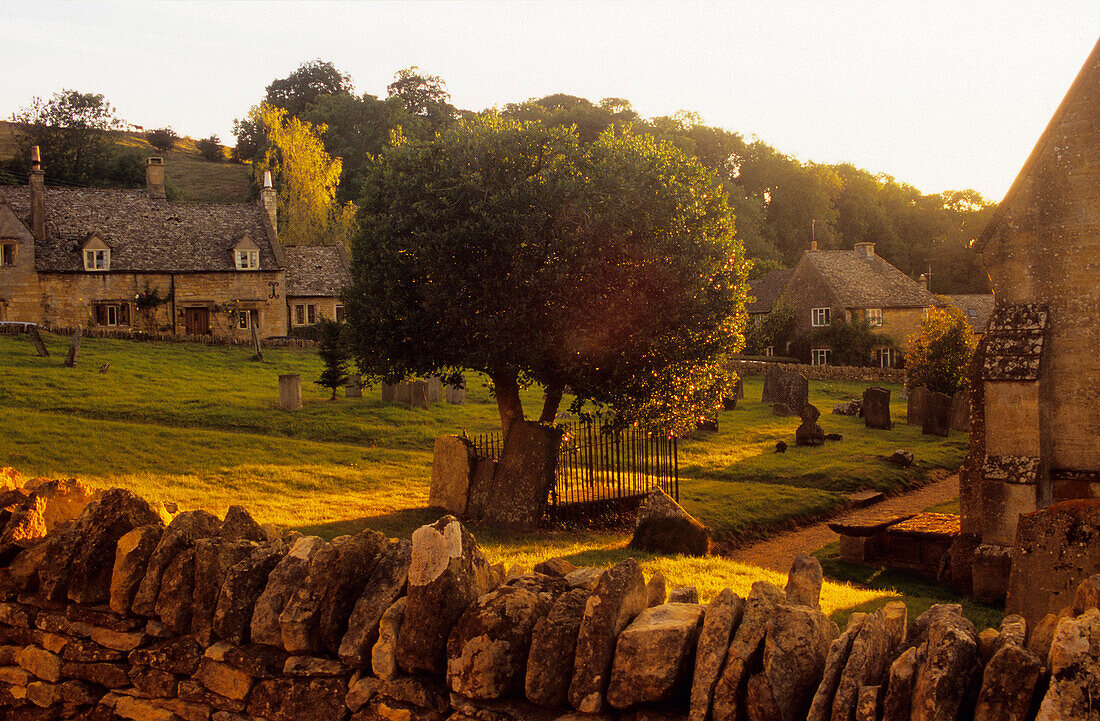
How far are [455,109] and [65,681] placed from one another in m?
96.2

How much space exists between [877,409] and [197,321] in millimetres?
42696

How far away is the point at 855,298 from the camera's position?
65125mm

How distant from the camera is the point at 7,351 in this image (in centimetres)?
3825

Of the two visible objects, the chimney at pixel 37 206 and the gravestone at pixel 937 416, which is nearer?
the gravestone at pixel 937 416

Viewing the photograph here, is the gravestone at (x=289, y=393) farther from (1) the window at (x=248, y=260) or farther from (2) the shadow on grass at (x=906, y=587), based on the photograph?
(1) the window at (x=248, y=260)

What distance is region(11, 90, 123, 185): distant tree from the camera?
82875mm

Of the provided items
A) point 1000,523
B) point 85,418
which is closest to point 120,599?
point 1000,523

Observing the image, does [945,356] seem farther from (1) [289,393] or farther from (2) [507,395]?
(1) [289,393]

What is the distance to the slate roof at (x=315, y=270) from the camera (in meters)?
60.5

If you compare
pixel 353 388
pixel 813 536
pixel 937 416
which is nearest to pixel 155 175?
pixel 353 388

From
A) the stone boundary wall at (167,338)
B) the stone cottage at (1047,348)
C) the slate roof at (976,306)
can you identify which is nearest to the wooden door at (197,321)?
the stone boundary wall at (167,338)

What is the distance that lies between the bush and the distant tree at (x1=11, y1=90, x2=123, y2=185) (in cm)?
3376

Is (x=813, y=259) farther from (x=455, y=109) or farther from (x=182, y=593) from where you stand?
(x=182, y=593)

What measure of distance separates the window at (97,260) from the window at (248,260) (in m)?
7.73
